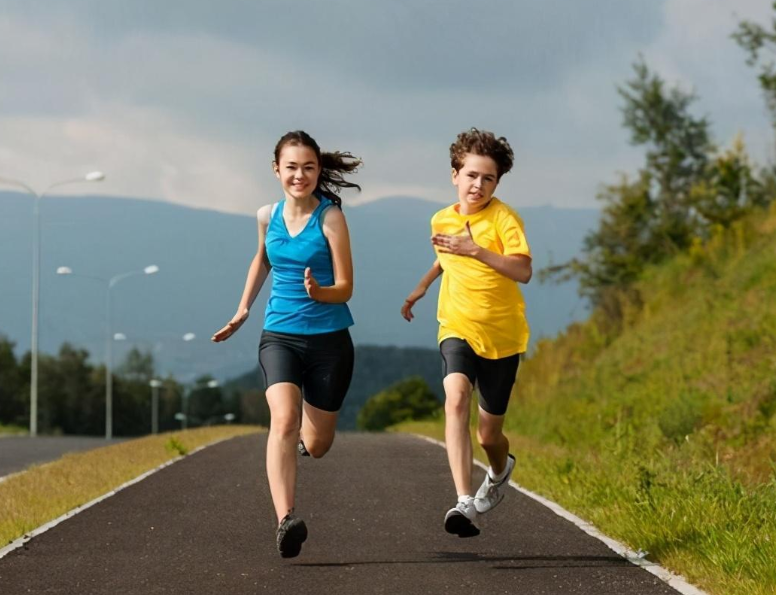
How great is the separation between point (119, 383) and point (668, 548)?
140 meters

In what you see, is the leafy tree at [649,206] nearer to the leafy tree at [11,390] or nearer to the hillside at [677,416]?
the hillside at [677,416]

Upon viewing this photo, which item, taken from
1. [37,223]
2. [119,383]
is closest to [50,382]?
[119,383]

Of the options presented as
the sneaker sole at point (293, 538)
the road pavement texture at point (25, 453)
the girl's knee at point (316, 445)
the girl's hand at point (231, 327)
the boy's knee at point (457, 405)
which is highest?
the girl's hand at point (231, 327)

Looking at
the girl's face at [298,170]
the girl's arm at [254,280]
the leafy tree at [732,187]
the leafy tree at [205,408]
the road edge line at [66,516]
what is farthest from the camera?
the leafy tree at [205,408]

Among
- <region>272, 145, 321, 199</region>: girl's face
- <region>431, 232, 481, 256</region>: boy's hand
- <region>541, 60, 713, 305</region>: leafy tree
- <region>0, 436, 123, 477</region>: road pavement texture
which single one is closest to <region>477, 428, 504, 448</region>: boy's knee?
<region>431, 232, 481, 256</region>: boy's hand

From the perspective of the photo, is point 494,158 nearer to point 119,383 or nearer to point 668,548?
point 668,548

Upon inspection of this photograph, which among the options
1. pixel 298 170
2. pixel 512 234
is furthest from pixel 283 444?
pixel 512 234

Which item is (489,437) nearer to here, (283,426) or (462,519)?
(462,519)

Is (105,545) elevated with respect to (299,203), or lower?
lower

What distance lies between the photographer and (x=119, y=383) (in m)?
144

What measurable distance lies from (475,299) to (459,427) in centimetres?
75

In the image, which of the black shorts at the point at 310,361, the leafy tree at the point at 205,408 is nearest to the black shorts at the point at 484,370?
the black shorts at the point at 310,361

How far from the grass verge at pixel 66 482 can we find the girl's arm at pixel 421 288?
9.94 ft

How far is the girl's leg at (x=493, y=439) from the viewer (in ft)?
27.4
